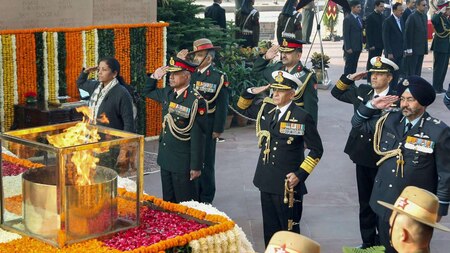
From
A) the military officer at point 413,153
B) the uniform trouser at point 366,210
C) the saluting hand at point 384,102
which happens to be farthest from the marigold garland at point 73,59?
the military officer at point 413,153

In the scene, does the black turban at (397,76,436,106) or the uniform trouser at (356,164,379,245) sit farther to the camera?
the uniform trouser at (356,164,379,245)

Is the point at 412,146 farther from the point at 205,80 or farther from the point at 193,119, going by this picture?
the point at 205,80

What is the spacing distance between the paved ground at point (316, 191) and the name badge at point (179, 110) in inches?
58.9

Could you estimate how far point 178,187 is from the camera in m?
9.41

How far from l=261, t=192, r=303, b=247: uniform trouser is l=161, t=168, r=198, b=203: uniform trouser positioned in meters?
0.95

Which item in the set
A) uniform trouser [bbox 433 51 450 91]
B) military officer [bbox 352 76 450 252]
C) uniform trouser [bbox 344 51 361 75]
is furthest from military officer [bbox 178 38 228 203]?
uniform trouser [bbox 344 51 361 75]

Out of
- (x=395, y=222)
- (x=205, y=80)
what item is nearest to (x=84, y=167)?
(x=395, y=222)

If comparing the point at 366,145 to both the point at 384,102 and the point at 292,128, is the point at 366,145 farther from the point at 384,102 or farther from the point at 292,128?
the point at 384,102

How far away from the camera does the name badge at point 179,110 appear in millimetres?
9195

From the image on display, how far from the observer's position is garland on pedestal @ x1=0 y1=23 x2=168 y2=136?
1220cm

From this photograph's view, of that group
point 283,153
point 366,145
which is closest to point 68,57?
point 283,153

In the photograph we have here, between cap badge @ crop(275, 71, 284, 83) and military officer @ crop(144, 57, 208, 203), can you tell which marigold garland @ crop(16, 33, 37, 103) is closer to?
military officer @ crop(144, 57, 208, 203)

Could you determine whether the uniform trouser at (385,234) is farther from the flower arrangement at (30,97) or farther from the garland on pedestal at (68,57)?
the garland on pedestal at (68,57)

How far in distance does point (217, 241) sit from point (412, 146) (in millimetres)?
1919
